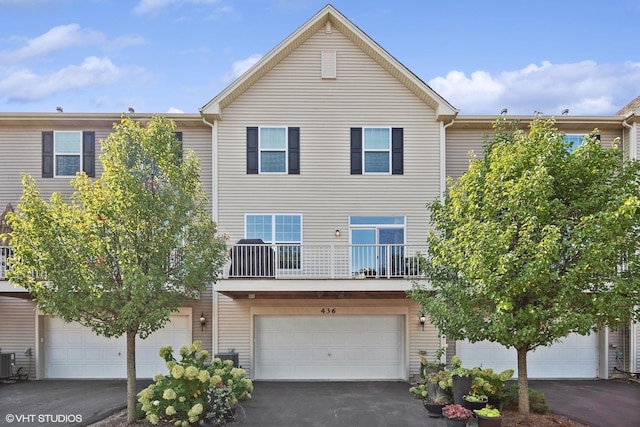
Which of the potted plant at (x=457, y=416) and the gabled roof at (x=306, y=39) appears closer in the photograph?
the potted plant at (x=457, y=416)

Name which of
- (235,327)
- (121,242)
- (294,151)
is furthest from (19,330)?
(294,151)

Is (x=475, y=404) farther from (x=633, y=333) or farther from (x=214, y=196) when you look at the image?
(x=214, y=196)

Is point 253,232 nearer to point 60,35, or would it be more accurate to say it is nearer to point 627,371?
point 60,35

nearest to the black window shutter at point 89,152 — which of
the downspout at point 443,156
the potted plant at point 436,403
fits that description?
the downspout at point 443,156

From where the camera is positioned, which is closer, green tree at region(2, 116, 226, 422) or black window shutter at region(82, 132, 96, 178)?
green tree at region(2, 116, 226, 422)

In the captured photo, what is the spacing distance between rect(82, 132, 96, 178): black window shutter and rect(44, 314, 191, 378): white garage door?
464 cm

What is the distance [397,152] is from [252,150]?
4.37 metres

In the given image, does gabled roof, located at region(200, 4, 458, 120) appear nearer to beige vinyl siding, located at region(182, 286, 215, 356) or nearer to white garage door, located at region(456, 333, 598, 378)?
beige vinyl siding, located at region(182, 286, 215, 356)

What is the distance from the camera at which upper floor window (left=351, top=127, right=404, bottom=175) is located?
13.3m

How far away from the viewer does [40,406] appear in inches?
403

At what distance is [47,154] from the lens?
13422mm

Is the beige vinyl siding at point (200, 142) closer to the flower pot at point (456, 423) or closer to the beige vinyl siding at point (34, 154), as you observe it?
the beige vinyl siding at point (34, 154)

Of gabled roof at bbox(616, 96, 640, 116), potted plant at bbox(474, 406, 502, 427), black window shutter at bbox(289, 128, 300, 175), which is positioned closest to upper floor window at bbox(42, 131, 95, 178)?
black window shutter at bbox(289, 128, 300, 175)

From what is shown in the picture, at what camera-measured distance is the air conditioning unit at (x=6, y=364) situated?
12.7 metres
